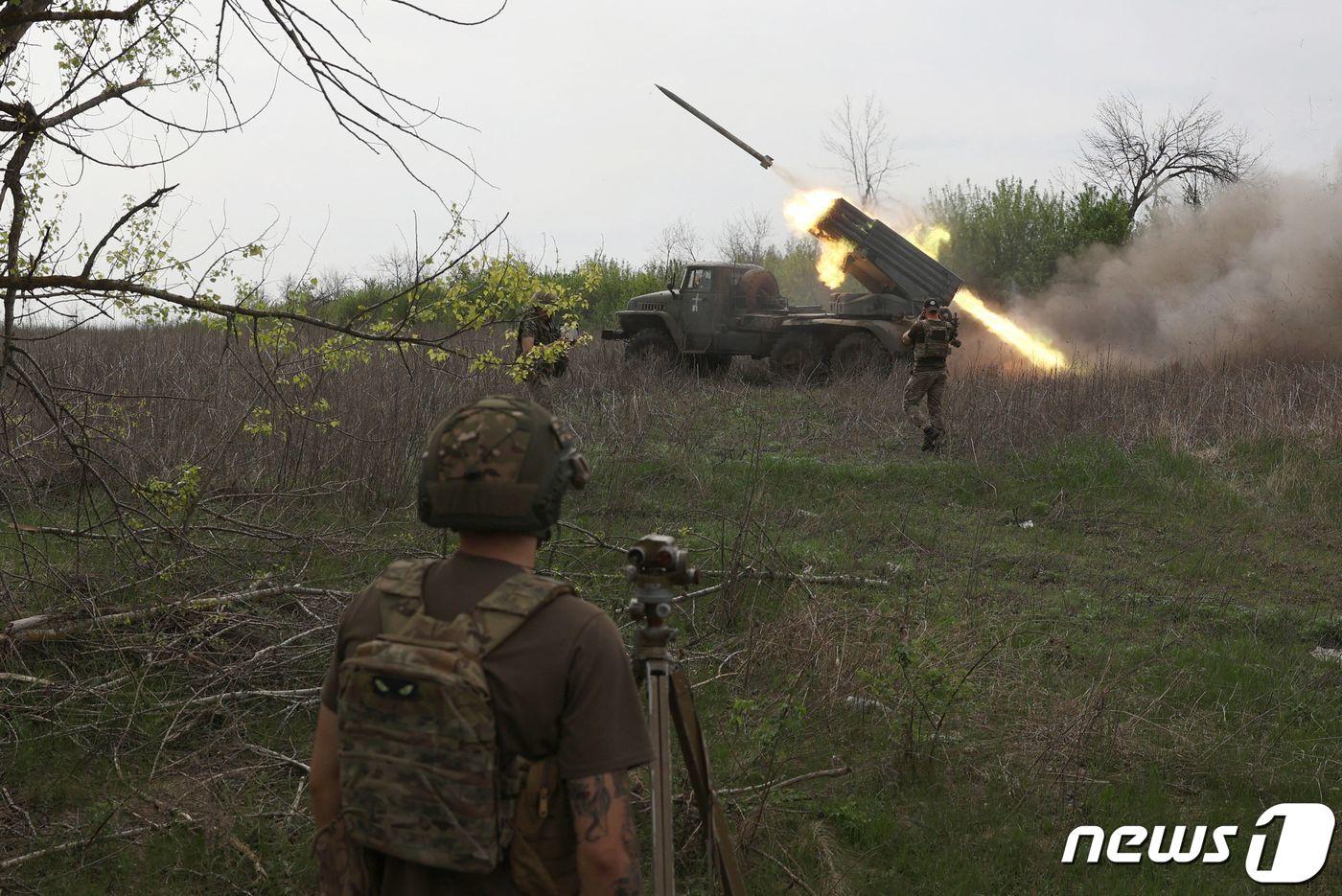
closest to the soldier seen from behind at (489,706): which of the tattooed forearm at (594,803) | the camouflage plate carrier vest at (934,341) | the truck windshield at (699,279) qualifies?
the tattooed forearm at (594,803)

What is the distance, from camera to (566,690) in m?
1.80

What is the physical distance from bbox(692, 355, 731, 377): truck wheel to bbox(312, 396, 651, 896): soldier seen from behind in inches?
644

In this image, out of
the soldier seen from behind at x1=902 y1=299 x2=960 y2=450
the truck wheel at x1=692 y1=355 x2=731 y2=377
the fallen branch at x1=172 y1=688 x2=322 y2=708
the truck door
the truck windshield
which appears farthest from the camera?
the truck wheel at x1=692 y1=355 x2=731 y2=377

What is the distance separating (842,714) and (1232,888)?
63.9 inches

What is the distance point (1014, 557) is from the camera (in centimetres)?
807

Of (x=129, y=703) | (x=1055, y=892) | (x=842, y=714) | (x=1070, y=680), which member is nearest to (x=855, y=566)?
(x=1070, y=680)

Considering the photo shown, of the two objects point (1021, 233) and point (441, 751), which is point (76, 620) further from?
point (1021, 233)

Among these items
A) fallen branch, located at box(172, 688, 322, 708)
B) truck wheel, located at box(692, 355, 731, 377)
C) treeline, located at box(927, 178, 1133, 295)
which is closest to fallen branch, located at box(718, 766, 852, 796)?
fallen branch, located at box(172, 688, 322, 708)

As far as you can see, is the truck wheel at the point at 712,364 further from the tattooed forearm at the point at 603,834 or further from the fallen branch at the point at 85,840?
the tattooed forearm at the point at 603,834

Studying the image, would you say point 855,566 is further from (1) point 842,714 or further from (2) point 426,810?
(2) point 426,810

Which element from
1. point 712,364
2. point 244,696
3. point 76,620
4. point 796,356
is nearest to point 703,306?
point 712,364

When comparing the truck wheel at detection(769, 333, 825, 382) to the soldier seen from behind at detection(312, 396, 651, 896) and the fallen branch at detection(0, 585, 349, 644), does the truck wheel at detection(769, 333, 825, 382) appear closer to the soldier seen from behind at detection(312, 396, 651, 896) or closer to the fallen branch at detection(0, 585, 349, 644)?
the fallen branch at detection(0, 585, 349, 644)

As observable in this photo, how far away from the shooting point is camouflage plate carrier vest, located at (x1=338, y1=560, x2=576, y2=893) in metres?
1.77

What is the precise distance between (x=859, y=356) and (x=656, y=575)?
14634 mm
